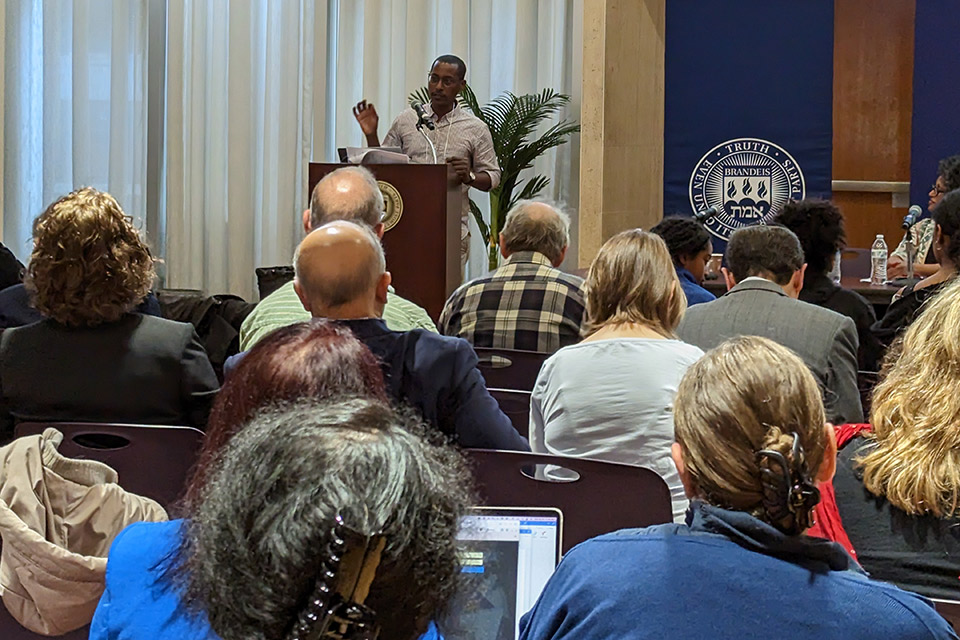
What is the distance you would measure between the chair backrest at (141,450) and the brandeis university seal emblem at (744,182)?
5420 mm

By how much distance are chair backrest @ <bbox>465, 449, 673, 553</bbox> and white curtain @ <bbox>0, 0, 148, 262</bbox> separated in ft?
20.9

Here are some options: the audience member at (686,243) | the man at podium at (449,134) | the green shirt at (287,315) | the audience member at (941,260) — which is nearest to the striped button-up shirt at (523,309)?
the green shirt at (287,315)

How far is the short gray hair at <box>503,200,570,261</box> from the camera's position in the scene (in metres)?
4.15

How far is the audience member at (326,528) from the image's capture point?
0.92 metres

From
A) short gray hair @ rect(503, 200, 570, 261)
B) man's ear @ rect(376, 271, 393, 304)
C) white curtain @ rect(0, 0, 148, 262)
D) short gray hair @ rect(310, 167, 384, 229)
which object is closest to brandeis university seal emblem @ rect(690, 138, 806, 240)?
short gray hair @ rect(503, 200, 570, 261)

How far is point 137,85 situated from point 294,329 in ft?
22.0

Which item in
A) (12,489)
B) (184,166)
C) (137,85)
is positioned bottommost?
(12,489)

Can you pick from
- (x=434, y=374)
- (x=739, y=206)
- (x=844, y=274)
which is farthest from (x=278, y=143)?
(x=434, y=374)

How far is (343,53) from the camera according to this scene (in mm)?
8320

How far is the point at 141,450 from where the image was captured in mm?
2156

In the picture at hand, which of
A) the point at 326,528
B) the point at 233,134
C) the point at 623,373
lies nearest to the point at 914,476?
the point at 623,373

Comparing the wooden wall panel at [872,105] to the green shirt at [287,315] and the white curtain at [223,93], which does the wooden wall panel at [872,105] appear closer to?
the white curtain at [223,93]

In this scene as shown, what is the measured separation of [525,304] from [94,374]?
1.59 metres

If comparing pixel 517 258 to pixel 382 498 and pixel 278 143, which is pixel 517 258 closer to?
pixel 382 498
